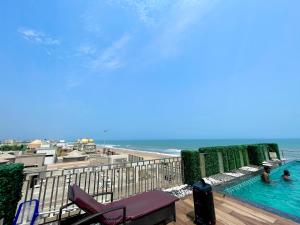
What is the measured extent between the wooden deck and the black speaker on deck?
0.25 m

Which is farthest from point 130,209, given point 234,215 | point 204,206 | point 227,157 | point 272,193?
point 227,157

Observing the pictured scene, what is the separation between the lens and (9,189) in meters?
2.54

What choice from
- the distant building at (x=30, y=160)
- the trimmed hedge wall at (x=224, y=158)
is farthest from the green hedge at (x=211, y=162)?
the distant building at (x=30, y=160)

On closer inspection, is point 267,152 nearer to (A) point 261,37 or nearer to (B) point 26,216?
(A) point 261,37

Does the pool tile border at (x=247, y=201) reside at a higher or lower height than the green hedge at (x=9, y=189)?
lower

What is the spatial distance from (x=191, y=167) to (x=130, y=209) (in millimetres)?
3685

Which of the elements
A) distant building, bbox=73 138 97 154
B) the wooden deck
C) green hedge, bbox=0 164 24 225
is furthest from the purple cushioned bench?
distant building, bbox=73 138 97 154

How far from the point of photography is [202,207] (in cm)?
302

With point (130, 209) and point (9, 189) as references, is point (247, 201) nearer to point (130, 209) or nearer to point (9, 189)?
point (130, 209)

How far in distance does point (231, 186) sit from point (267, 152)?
A: 26.9 feet

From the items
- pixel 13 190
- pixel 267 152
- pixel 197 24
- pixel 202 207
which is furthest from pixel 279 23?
pixel 13 190

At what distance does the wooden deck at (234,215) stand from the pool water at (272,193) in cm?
144

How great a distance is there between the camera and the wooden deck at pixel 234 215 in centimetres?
311

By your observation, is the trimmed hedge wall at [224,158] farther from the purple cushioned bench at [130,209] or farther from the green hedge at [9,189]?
the green hedge at [9,189]
